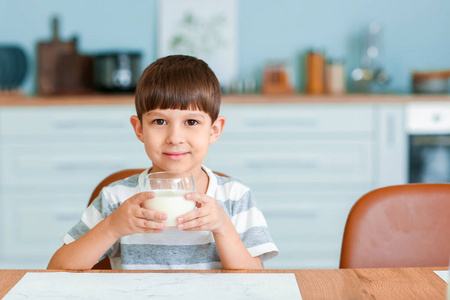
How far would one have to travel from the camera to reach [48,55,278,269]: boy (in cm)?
115

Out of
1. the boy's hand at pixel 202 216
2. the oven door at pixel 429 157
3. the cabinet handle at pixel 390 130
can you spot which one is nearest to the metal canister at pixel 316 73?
the cabinet handle at pixel 390 130

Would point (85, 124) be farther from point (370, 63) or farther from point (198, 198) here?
point (198, 198)

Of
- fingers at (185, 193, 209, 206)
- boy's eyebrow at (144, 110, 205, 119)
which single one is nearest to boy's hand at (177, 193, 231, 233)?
fingers at (185, 193, 209, 206)

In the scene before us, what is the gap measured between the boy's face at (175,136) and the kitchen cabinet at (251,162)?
1.77 m

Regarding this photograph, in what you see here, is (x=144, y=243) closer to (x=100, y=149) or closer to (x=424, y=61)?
(x=100, y=149)

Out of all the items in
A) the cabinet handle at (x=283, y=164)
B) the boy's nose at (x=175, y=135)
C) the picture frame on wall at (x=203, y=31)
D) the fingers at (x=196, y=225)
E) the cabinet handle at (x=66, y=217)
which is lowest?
the cabinet handle at (x=66, y=217)

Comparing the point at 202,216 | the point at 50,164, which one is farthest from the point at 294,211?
the point at 202,216

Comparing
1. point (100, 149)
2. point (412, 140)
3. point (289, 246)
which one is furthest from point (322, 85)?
point (100, 149)

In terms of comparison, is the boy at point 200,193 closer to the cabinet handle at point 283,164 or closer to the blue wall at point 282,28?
the cabinet handle at point 283,164

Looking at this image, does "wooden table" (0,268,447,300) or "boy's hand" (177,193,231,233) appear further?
"boy's hand" (177,193,231,233)

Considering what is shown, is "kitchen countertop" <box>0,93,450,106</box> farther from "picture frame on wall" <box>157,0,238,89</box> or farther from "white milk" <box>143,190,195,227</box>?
"white milk" <box>143,190,195,227</box>

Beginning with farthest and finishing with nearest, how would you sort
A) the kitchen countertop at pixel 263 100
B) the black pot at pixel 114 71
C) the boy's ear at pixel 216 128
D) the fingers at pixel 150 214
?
the black pot at pixel 114 71
the kitchen countertop at pixel 263 100
the boy's ear at pixel 216 128
the fingers at pixel 150 214

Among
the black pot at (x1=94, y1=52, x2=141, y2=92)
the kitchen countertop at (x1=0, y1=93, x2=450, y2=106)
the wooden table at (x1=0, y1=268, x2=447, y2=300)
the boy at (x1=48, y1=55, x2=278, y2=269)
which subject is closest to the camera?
the wooden table at (x1=0, y1=268, x2=447, y2=300)

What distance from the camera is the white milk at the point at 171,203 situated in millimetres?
1000
